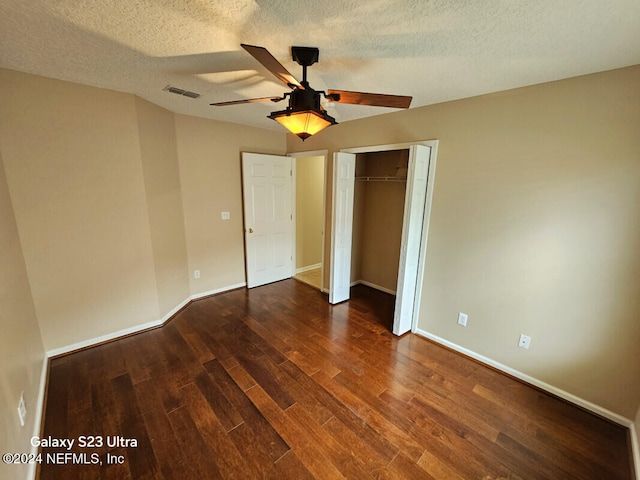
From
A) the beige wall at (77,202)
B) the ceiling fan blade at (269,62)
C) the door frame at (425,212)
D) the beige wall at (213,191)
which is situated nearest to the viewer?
the ceiling fan blade at (269,62)

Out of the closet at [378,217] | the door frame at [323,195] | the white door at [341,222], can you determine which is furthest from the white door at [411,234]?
the door frame at [323,195]

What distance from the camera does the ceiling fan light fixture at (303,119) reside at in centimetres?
150

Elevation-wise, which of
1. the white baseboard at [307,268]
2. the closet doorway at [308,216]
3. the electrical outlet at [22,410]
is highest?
the closet doorway at [308,216]

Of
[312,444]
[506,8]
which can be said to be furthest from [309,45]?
[312,444]

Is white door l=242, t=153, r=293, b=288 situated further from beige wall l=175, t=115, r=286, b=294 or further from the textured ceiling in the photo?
the textured ceiling

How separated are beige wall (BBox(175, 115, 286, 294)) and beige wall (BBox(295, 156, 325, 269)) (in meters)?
0.73

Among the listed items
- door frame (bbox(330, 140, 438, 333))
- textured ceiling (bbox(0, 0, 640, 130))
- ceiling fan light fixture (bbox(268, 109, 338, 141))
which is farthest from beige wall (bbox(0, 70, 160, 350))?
door frame (bbox(330, 140, 438, 333))

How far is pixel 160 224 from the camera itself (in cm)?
286

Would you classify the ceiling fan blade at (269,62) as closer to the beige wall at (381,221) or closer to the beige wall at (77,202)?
the beige wall at (77,202)

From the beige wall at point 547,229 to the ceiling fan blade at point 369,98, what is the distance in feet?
3.75

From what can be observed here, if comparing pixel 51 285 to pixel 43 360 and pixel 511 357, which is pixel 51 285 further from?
pixel 511 357

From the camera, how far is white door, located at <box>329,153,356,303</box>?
3146mm

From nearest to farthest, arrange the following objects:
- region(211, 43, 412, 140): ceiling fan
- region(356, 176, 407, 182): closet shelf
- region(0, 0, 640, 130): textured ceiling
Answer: region(0, 0, 640, 130): textured ceiling < region(211, 43, 412, 140): ceiling fan < region(356, 176, 407, 182): closet shelf

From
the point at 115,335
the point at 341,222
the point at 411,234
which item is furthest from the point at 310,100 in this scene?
the point at 115,335
